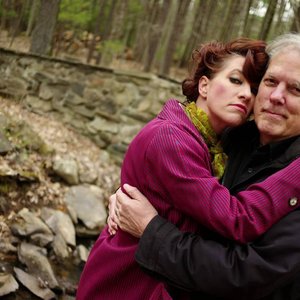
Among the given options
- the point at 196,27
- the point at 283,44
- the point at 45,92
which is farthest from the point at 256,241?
the point at 196,27

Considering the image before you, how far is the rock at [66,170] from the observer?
5770 millimetres

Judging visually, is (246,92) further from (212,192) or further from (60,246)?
(60,246)

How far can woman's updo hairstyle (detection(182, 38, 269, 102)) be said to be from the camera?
1.93 m

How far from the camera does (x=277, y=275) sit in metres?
1.37

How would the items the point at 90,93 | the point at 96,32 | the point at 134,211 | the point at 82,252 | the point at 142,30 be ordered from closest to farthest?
the point at 134,211 < the point at 82,252 < the point at 90,93 < the point at 96,32 < the point at 142,30

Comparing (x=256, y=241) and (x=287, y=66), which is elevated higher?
(x=287, y=66)

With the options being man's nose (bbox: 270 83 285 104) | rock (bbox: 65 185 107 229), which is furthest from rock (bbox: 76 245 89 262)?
man's nose (bbox: 270 83 285 104)

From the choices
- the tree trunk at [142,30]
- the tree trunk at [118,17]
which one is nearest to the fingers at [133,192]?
the tree trunk at [118,17]

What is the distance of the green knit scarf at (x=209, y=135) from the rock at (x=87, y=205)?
3.68 meters

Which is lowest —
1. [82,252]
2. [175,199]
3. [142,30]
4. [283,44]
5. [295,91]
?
[82,252]

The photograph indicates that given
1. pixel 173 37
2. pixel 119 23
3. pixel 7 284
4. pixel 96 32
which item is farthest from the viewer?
pixel 119 23

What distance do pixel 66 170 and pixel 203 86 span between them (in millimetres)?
4051

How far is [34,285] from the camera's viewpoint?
3871 mm

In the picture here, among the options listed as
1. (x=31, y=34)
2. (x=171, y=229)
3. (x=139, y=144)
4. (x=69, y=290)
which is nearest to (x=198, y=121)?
(x=139, y=144)
